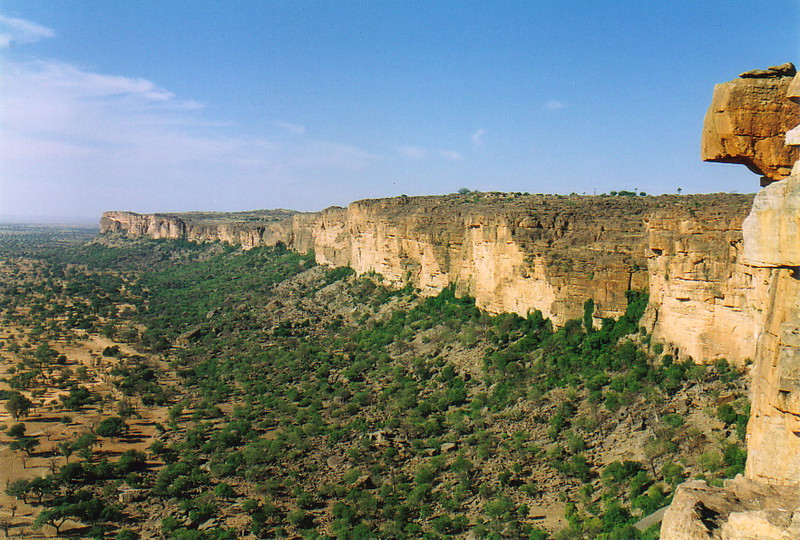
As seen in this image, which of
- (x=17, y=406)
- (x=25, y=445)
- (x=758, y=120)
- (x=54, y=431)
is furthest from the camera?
(x=17, y=406)

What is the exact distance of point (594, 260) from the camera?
78.4 ft

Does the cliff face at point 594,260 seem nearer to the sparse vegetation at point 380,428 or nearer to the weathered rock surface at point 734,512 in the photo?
the sparse vegetation at point 380,428

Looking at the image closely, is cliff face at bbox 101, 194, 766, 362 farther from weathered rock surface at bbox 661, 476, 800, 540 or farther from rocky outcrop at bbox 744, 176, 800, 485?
weathered rock surface at bbox 661, 476, 800, 540

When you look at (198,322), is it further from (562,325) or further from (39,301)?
(562,325)

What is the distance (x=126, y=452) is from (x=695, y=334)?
2341cm

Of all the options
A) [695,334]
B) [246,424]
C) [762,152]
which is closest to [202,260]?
[246,424]

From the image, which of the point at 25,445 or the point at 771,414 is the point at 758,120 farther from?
the point at 25,445

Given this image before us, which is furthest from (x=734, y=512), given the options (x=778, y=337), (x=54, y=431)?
(x=54, y=431)

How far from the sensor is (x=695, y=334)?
63.4ft

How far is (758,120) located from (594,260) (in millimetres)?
16598

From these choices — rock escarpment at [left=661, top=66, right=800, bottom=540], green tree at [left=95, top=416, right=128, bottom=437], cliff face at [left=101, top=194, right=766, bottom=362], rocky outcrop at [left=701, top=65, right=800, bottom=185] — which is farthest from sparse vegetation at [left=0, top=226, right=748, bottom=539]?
rocky outcrop at [left=701, top=65, right=800, bottom=185]

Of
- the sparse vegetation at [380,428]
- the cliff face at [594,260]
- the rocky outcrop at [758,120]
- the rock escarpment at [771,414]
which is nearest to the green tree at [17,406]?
the sparse vegetation at [380,428]

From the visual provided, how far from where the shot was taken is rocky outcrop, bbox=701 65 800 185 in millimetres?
7613

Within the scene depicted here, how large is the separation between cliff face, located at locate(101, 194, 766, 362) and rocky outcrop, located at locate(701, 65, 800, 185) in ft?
35.9
